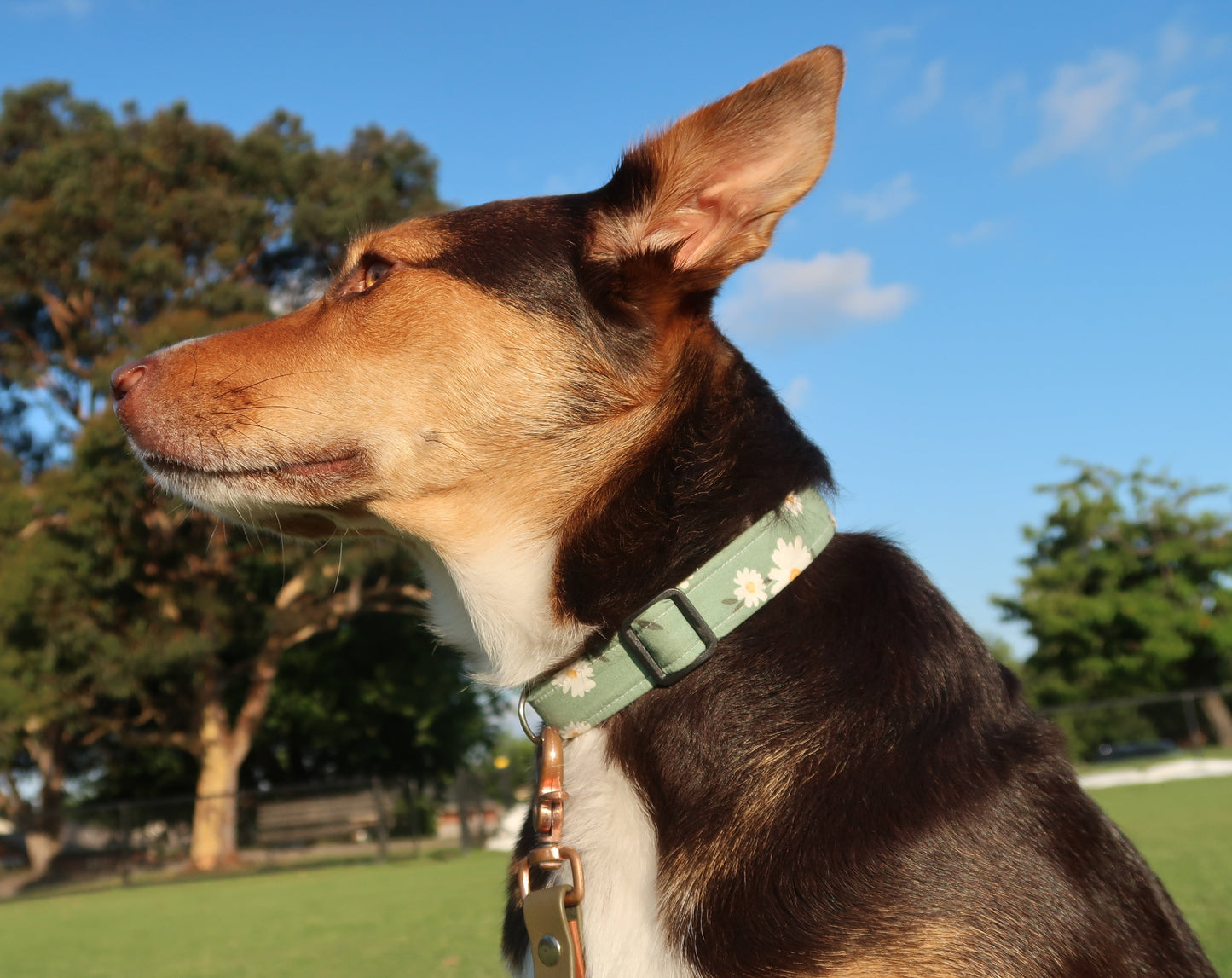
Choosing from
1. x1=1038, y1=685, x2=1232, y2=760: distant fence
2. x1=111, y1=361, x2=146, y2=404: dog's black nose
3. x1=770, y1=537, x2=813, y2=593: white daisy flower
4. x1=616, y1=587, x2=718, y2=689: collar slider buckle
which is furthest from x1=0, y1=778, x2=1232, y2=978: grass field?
x1=1038, y1=685, x2=1232, y2=760: distant fence

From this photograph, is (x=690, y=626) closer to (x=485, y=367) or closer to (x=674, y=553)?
(x=674, y=553)

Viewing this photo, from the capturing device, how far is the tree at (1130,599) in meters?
44.0

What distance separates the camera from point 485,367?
2.78 meters

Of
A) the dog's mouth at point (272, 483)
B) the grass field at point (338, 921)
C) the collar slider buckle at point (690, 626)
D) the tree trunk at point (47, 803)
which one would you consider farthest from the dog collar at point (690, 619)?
the tree trunk at point (47, 803)

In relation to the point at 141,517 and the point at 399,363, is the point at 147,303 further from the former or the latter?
the point at 399,363

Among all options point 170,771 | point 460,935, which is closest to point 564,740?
point 460,935

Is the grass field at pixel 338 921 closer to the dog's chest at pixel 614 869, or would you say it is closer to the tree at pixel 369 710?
the dog's chest at pixel 614 869

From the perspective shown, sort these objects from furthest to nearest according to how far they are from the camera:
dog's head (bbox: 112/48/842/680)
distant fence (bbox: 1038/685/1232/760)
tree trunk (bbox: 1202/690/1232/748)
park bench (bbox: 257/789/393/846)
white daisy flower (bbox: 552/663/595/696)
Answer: tree trunk (bbox: 1202/690/1232/748), distant fence (bbox: 1038/685/1232/760), park bench (bbox: 257/789/393/846), dog's head (bbox: 112/48/842/680), white daisy flower (bbox: 552/663/595/696)

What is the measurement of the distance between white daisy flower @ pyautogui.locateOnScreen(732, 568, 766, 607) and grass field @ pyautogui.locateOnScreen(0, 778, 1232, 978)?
364 centimetres

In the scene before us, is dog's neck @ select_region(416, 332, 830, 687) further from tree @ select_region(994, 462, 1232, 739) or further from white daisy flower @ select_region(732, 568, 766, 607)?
tree @ select_region(994, 462, 1232, 739)

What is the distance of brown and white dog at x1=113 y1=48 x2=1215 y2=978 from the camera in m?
1.97

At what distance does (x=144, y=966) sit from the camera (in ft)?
24.3

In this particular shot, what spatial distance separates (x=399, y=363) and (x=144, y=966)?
6475mm

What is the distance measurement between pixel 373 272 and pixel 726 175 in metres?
1.08
